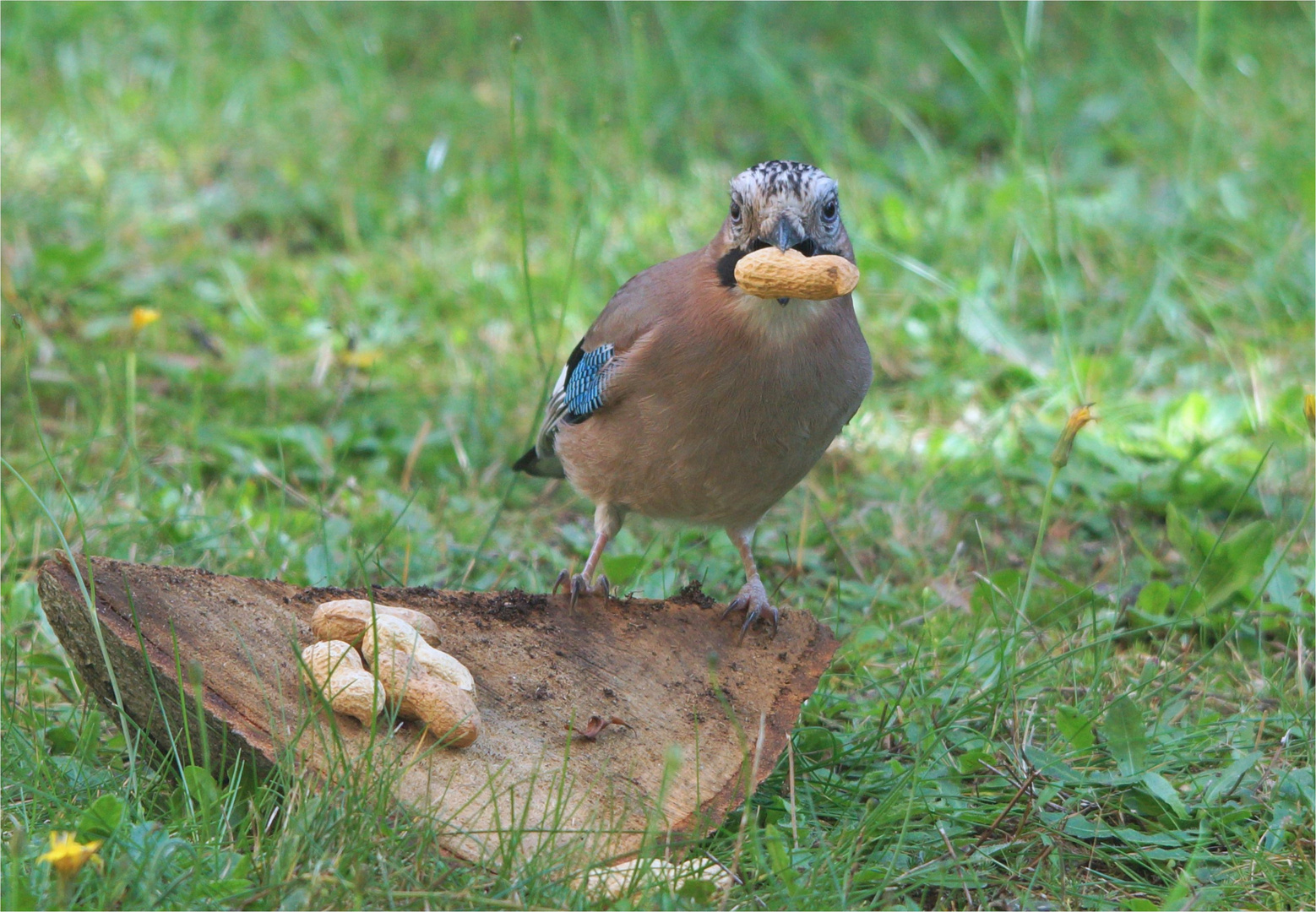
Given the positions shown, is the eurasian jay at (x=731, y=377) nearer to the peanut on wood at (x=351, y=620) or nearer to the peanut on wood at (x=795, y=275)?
the peanut on wood at (x=795, y=275)

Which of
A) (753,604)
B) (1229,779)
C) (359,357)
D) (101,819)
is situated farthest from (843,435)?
(101,819)

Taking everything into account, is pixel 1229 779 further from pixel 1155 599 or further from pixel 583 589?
pixel 583 589

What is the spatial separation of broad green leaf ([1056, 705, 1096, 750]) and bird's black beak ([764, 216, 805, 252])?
1.08 metres

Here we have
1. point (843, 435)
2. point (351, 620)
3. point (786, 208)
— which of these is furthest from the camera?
point (843, 435)

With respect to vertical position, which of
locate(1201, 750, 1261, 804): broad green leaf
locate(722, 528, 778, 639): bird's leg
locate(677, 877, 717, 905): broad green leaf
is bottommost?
locate(1201, 750, 1261, 804): broad green leaf

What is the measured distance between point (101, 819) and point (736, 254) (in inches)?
64.3

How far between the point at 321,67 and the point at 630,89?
5.98 feet

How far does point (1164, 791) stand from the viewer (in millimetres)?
2562

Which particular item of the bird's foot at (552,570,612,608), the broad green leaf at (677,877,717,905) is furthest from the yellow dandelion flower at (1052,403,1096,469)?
the broad green leaf at (677,877,717,905)

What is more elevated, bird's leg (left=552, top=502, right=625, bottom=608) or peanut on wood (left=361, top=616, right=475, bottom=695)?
peanut on wood (left=361, top=616, right=475, bottom=695)

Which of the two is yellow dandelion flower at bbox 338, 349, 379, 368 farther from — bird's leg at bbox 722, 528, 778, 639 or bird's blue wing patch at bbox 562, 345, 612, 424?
bird's leg at bbox 722, 528, 778, 639

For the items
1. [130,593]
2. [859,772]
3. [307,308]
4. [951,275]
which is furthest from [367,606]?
[951,275]

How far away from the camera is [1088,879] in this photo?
2.40 metres

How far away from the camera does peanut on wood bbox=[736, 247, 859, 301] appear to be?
2.60 metres
